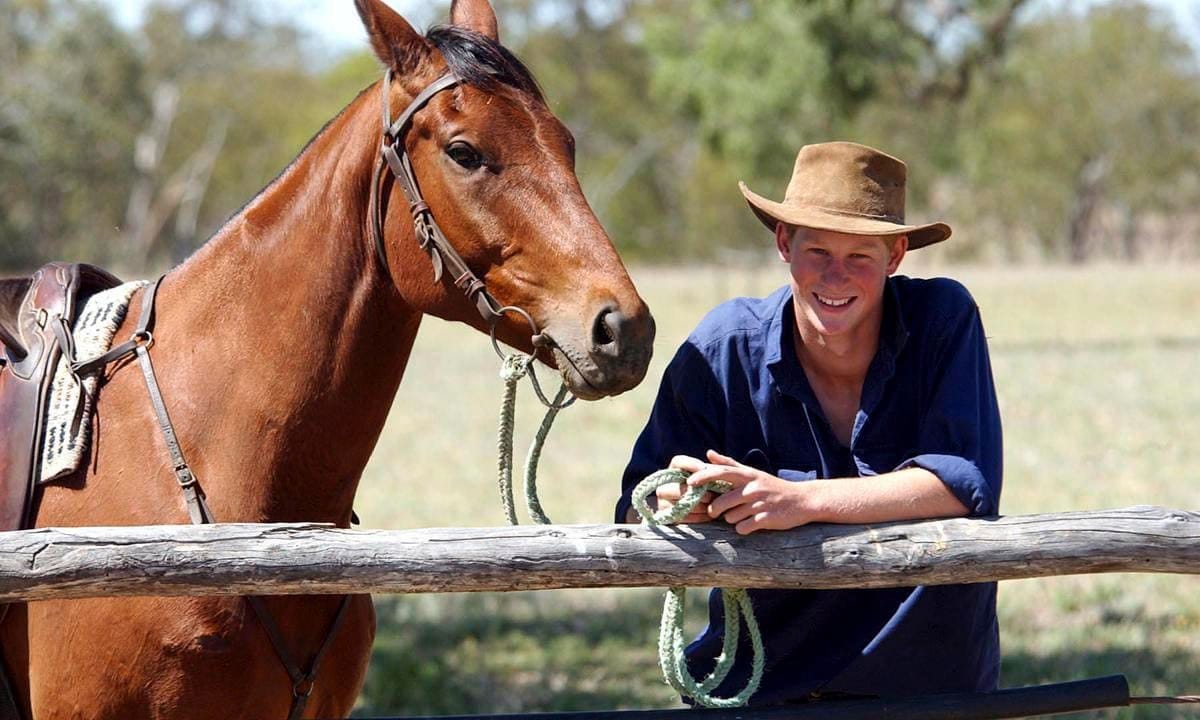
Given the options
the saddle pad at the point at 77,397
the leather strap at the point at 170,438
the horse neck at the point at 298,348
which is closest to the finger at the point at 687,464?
the horse neck at the point at 298,348

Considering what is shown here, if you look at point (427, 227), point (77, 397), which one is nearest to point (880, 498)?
point (427, 227)

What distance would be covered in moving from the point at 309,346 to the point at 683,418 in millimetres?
909

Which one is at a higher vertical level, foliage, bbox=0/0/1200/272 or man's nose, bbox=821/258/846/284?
foliage, bbox=0/0/1200/272

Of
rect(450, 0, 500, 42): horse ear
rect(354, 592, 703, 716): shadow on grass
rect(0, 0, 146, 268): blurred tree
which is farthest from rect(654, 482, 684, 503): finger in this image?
rect(0, 0, 146, 268): blurred tree

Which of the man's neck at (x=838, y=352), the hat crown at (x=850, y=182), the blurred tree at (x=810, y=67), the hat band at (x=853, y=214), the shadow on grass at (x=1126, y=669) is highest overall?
the blurred tree at (x=810, y=67)

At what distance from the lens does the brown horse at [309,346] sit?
2994mm

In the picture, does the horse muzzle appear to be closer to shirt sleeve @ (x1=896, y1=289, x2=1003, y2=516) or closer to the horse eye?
the horse eye

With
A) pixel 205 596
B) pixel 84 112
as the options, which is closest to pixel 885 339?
pixel 205 596

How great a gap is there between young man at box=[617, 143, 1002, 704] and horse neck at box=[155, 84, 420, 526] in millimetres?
681

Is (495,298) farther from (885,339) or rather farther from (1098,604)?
(1098,604)

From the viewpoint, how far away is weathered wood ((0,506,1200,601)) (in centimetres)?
272

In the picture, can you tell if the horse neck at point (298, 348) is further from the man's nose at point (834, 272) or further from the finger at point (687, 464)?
the man's nose at point (834, 272)

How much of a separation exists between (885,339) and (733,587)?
0.72 metres

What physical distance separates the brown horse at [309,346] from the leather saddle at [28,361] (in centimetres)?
9
